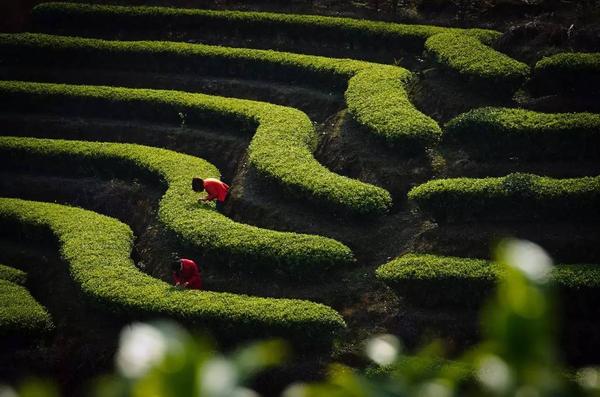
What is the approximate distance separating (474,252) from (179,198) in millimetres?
5308

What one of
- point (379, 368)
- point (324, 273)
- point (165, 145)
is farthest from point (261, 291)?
point (165, 145)

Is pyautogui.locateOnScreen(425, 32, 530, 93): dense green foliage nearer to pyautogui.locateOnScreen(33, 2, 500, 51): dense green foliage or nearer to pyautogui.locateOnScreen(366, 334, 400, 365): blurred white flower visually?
pyautogui.locateOnScreen(33, 2, 500, 51): dense green foliage

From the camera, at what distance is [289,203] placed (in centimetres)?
1300

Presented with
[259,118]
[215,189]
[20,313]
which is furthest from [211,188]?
[20,313]

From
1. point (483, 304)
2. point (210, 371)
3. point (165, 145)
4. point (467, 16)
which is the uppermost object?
point (210, 371)

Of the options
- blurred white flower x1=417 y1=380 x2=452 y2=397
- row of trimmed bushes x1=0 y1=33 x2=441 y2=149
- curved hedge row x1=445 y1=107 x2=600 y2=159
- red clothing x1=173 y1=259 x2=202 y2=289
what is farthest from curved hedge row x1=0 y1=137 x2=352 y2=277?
blurred white flower x1=417 y1=380 x2=452 y2=397

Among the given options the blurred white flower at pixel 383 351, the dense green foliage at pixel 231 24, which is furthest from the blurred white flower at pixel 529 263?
the dense green foliage at pixel 231 24

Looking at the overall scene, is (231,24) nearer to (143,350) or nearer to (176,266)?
(176,266)

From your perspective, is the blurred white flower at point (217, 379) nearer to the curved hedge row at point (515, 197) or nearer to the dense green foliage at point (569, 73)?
the curved hedge row at point (515, 197)

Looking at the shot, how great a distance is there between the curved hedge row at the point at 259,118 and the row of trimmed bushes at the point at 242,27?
11.4 feet

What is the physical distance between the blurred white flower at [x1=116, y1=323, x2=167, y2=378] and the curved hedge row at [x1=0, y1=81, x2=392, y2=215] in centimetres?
1106

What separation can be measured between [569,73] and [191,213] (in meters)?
7.20

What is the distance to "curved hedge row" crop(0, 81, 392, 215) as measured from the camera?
12.3 m

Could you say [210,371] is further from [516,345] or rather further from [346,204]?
[346,204]
